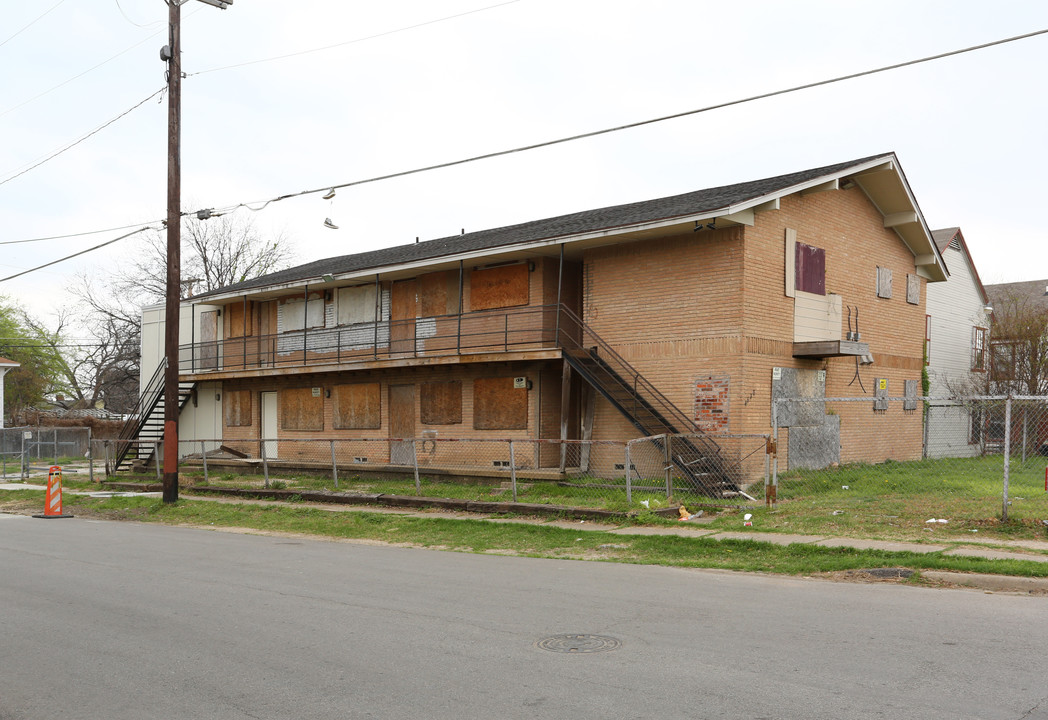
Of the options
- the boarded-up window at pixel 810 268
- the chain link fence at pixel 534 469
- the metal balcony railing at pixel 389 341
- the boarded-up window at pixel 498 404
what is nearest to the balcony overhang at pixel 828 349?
the boarded-up window at pixel 810 268

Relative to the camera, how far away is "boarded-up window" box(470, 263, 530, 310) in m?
23.4

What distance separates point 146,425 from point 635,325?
1855cm

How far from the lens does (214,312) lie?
33.1 meters

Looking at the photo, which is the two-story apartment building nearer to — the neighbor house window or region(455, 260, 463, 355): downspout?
region(455, 260, 463, 355): downspout

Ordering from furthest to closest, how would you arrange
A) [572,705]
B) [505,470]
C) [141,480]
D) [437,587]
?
[141,480] < [505,470] < [437,587] < [572,705]

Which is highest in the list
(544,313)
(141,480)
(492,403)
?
(544,313)

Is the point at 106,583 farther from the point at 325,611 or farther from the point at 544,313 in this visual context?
the point at 544,313

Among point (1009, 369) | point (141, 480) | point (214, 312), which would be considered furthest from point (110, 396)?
point (1009, 369)

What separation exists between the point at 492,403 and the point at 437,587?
44.5ft

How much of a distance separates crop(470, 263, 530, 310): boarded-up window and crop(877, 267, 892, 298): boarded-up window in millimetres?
9503

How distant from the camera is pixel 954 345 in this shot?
32.1 meters

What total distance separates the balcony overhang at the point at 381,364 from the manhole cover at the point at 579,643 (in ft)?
44.8

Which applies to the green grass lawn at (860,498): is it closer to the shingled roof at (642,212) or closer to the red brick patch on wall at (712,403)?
the red brick patch on wall at (712,403)

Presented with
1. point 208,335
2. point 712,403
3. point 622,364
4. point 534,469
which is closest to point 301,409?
point 208,335
